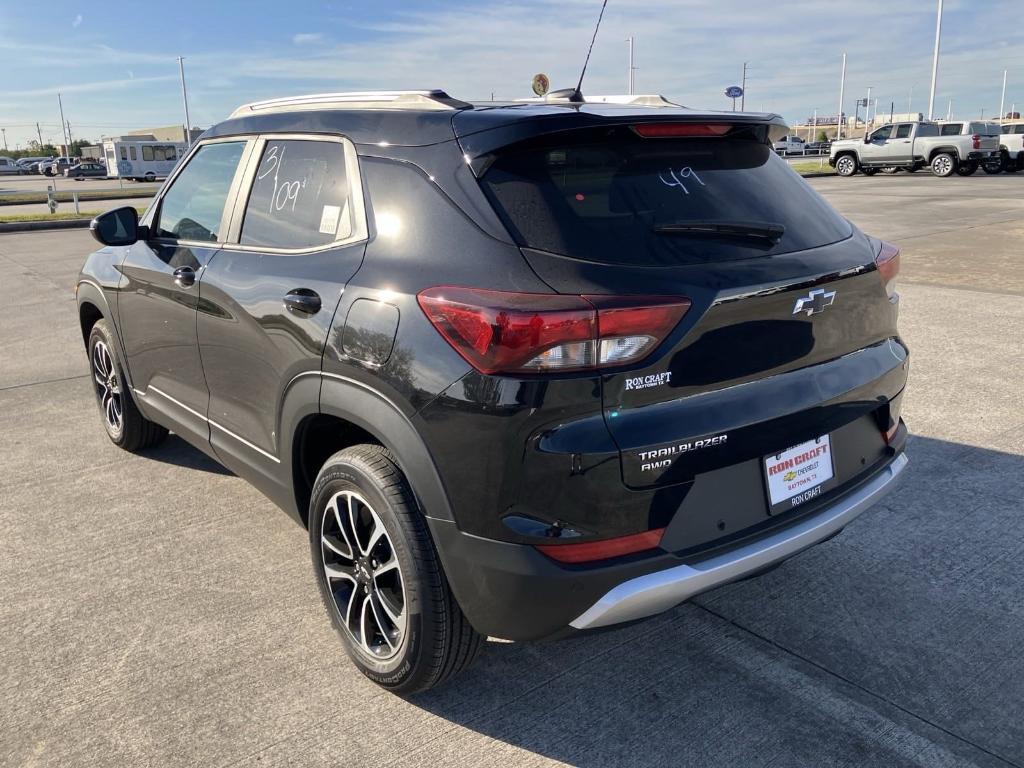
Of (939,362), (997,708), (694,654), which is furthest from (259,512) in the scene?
(939,362)

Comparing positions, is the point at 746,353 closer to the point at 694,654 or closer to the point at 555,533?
the point at 555,533

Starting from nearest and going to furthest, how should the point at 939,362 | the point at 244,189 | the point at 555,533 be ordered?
the point at 555,533 → the point at 244,189 → the point at 939,362

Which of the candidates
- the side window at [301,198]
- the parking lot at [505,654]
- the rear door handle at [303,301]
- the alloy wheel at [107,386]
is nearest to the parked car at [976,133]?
the parking lot at [505,654]

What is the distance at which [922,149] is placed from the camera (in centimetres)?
3216

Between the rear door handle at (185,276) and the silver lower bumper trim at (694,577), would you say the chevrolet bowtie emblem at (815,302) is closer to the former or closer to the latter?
the silver lower bumper trim at (694,577)

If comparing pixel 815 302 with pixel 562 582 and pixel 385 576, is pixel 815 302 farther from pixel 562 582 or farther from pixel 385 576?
pixel 385 576

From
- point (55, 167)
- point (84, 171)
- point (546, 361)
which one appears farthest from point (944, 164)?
point (55, 167)

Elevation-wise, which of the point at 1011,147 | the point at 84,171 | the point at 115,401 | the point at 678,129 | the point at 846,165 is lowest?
the point at 84,171

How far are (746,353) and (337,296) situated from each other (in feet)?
4.03

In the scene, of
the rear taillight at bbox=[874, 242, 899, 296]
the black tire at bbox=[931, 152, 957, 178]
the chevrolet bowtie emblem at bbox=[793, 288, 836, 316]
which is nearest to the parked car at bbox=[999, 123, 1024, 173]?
the black tire at bbox=[931, 152, 957, 178]

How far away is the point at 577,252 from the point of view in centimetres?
230

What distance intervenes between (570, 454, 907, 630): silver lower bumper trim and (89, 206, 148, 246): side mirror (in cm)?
298

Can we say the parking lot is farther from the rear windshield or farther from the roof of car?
the roof of car

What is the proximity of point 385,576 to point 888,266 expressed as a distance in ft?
6.55
